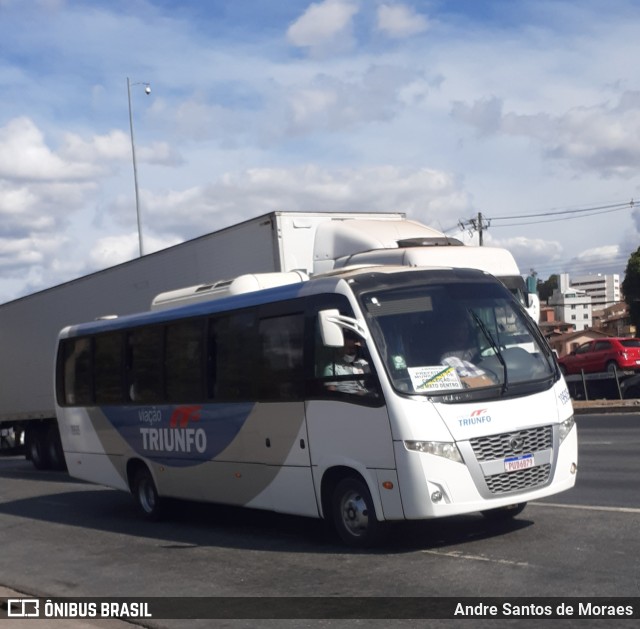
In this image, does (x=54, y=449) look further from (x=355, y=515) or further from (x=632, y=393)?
(x=632, y=393)

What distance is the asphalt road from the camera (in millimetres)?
7855

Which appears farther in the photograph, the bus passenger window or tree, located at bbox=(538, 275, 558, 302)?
tree, located at bbox=(538, 275, 558, 302)

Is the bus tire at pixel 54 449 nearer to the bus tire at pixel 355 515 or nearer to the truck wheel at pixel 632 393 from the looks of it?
the bus tire at pixel 355 515

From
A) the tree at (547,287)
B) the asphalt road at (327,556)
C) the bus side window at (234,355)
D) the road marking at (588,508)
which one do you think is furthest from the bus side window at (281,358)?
the tree at (547,287)

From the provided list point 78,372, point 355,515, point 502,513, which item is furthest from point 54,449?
point 355,515

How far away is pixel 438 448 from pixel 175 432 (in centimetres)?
472

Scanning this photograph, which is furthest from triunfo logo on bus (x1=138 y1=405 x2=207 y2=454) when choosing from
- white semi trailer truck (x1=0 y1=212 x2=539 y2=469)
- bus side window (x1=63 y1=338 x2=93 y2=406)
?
bus side window (x1=63 y1=338 x2=93 y2=406)

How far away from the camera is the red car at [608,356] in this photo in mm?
35156

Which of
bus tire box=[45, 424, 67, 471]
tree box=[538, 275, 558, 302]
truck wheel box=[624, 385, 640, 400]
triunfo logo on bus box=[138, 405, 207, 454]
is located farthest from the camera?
tree box=[538, 275, 558, 302]

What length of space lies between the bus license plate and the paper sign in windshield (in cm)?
78

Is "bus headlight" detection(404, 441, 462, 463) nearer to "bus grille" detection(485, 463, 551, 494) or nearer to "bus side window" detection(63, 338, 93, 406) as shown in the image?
"bus grille" detection(485, 463, 551, 494)

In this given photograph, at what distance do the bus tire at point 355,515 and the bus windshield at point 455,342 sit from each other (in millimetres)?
1125

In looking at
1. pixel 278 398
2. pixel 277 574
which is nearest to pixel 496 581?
pixel 277 574

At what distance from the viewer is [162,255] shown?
19250 mm
